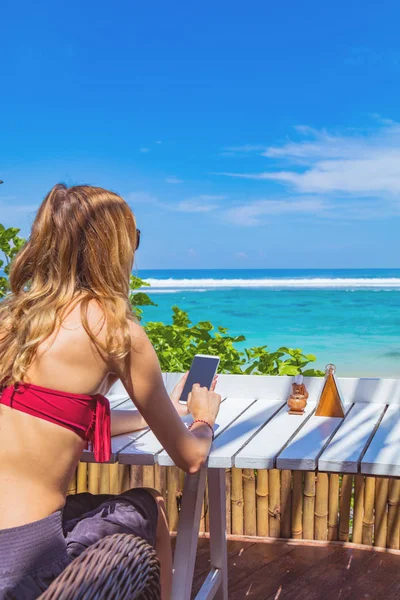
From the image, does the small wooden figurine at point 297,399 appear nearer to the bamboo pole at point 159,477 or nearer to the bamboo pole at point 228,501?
the bamboo pole at point 228,501

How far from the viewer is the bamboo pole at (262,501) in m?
3.10

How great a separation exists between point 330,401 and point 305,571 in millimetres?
910

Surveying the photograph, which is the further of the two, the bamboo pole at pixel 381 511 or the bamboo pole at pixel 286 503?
the bamboo pole at pixel 286 503

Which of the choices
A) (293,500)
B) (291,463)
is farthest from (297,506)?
(291,463)

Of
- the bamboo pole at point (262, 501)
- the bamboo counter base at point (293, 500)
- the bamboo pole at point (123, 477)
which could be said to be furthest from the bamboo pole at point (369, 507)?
the bamboo pole at point (123, 477)

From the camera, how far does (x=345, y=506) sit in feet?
10.0

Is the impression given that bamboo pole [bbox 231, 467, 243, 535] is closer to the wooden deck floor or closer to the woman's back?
the wooden deck floor

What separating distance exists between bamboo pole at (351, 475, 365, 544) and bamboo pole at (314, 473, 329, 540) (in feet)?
0.39

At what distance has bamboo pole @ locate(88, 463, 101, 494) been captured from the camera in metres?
3.23

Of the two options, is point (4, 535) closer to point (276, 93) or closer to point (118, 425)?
point (118, 425)

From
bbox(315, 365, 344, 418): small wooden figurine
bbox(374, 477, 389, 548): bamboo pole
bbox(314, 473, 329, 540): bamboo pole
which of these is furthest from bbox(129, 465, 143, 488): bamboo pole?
bbox(315, 365, 344, 418): small wooden figurine

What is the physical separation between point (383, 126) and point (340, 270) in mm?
8952

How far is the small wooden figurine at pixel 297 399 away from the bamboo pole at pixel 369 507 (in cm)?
80

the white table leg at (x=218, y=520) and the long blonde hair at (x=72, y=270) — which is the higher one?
the long blonde hair at (x=72, y=270)
